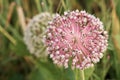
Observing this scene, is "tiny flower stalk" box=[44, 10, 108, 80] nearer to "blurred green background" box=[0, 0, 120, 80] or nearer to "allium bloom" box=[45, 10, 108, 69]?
"allium bloom" box=[45, 10, 108, 69]

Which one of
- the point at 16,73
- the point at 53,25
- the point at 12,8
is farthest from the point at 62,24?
the point at 12,8

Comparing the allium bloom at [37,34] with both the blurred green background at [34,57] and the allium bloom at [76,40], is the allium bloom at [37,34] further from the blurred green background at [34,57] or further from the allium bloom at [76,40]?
the allium bloom at [76,40]

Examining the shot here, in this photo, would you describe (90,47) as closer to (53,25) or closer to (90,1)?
(53,25)

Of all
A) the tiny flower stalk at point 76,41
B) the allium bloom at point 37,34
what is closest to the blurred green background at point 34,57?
the allium bloom at point 37,34

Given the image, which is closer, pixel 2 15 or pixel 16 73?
pixel 16 73

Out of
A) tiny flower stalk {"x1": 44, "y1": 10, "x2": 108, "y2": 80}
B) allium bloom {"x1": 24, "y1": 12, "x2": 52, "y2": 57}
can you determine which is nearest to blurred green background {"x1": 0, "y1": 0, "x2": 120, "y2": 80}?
allium bloom {"x1": 24, "y1": 12, "x2": 52, "y2": 57}

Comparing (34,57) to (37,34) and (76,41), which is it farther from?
(76,41)
